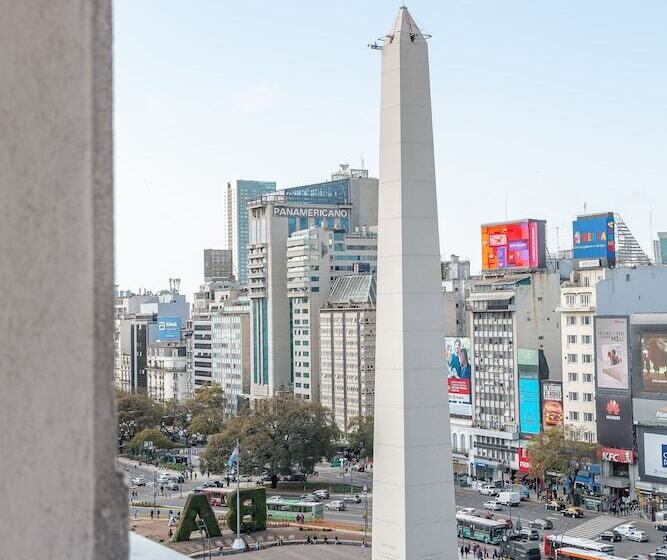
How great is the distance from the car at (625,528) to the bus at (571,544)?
12.2 ft

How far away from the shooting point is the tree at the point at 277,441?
62469 millimetres

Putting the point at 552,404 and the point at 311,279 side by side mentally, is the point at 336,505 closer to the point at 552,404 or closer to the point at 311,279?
the point at 552,404

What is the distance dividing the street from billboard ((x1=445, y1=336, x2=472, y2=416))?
8.87m

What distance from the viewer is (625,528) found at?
47.6 metres

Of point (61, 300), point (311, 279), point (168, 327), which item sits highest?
point (311, 279)

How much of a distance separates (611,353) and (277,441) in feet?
70.9

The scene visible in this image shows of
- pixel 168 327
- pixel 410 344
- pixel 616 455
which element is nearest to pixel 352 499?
pixel 616 455

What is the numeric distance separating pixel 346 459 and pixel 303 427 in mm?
14065

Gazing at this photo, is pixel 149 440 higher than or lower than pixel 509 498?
higher

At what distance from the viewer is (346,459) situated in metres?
76.7

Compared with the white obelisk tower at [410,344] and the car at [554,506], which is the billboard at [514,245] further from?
the white obelisk tower at [410,344]

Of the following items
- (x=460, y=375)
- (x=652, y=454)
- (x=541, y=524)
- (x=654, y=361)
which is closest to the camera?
(x=541, y=524)

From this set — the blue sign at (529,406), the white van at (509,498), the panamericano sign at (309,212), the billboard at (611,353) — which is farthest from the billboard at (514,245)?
the panamericano sign at (309,212)

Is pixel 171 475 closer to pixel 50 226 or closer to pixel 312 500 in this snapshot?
pixel 312 500
